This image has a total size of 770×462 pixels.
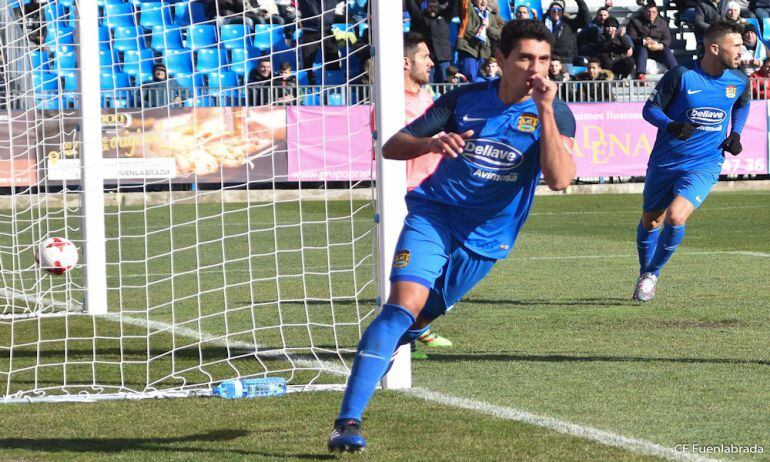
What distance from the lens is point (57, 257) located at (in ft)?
33.8

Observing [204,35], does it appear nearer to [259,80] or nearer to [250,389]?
[259,80]

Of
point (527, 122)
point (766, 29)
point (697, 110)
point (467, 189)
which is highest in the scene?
point (527, 122)

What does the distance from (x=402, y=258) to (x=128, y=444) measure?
1.54m

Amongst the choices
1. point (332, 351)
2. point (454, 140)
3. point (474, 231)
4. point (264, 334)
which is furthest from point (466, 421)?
point (264, 334)

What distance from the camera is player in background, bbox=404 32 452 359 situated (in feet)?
28.0

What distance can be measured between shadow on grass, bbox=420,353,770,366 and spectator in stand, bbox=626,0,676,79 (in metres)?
20.1

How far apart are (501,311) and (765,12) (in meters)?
22.6

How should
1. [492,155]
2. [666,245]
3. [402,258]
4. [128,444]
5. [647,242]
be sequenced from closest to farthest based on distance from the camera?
[402,258] < [492,155] < [128,444] < [666,245] < [647,242]

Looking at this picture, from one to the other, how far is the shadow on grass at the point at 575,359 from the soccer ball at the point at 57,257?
3.66 meters

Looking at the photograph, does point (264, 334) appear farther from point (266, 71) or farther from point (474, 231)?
point (266, 71)

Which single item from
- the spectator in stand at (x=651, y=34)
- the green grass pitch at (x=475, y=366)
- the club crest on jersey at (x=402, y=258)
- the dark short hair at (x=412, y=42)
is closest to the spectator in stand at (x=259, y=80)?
the green grass pitch at (x=475, y=366)

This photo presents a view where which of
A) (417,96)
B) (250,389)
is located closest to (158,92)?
(417,96)

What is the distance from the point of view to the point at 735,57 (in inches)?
393

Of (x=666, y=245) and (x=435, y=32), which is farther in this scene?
(x=435, y=32)
